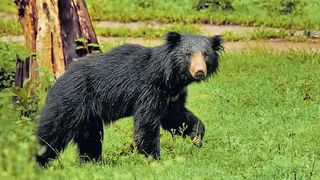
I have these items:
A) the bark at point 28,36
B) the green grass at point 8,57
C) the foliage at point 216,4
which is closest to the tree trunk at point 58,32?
the bark at point 28,36

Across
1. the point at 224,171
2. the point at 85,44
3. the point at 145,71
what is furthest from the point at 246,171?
the point at 85,44

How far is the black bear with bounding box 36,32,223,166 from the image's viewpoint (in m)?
9.66

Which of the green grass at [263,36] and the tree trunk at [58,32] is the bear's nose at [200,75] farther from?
the green grass at [263,36]

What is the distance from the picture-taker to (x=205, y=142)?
1037 cm

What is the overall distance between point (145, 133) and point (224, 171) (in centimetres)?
114

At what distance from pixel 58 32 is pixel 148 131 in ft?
9.70

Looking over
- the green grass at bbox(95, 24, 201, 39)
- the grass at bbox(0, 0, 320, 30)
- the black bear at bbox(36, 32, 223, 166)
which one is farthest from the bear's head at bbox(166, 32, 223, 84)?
the grass at bbox(0, 0, 320, 30)

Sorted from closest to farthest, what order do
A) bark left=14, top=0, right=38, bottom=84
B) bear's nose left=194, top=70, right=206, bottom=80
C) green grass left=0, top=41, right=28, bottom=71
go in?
1. bear's nose left=194, top=70, right=206, bottom=80
2. bark left=14, top=0, right=38, bottom=84
3. green grass left=0, top=41, right=28, bottom=71

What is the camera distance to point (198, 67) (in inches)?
377

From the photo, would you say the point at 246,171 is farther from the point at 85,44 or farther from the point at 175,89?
the point at 85,44

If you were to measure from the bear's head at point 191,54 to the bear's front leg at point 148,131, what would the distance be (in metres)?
0.44

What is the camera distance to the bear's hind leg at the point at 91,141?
988cm

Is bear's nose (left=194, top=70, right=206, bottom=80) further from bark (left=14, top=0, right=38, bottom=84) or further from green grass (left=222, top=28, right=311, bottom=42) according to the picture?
green grass (left=222, top=28, right=311, bottom=42)

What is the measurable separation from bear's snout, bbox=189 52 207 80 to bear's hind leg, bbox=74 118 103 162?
3.34 ft
